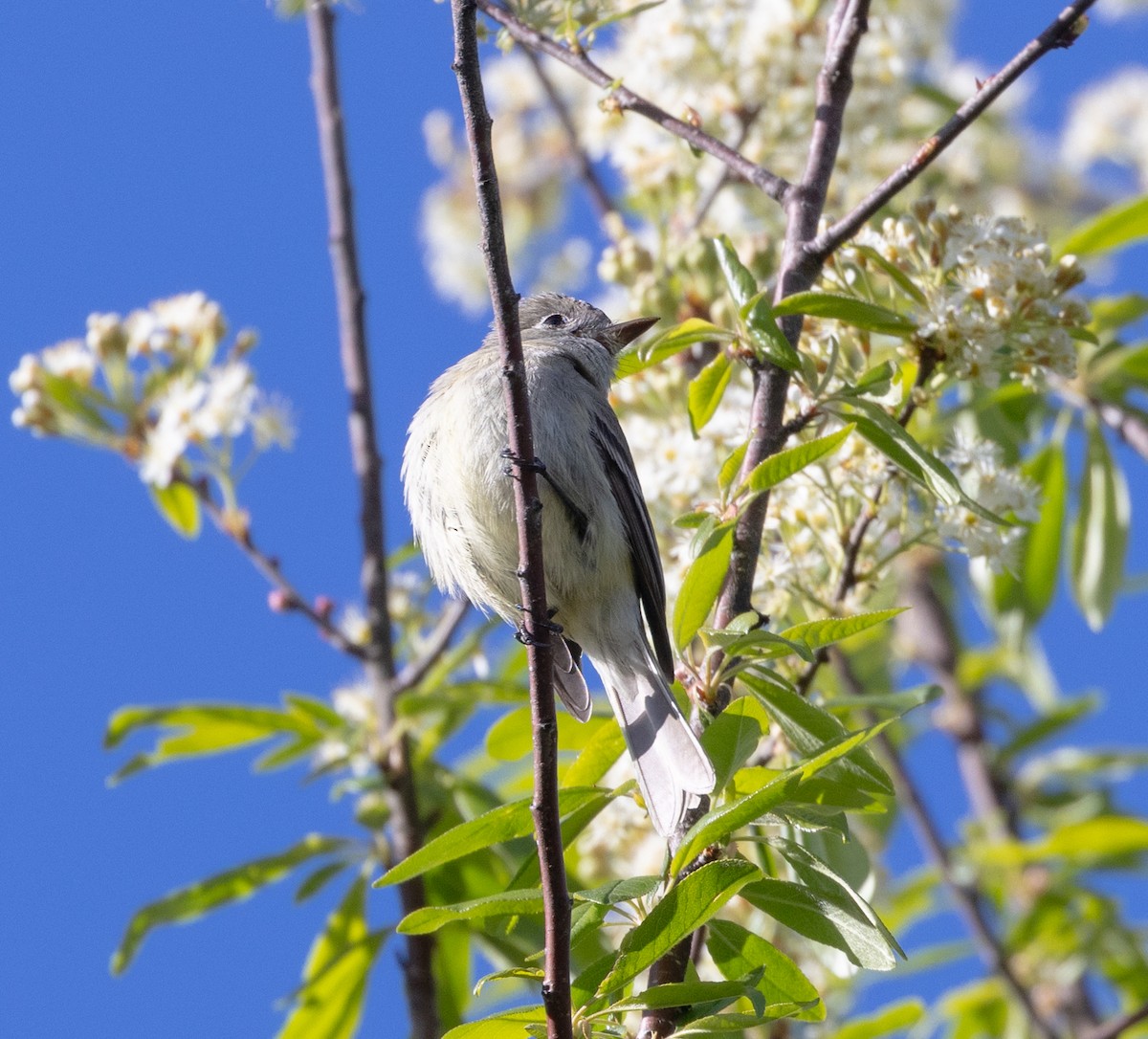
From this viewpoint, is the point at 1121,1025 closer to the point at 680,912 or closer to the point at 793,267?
the point at 680,912

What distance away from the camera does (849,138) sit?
4.62 m

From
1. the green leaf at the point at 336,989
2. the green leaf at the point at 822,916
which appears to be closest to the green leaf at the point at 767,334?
the green leaf at the point at 822,916

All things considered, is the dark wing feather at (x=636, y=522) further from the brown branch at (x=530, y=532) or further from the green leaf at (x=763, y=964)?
the brown branch at (x=530, y=532)

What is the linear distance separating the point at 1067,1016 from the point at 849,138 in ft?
10.3

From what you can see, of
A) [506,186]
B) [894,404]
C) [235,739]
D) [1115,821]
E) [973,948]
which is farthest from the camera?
[506,186]

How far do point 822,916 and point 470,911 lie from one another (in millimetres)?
569

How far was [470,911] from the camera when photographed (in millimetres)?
2283

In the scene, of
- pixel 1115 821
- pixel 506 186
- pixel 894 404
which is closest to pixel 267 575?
pixel 894 404

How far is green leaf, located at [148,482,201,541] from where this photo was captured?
4363mm

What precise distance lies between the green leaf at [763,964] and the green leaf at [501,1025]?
0.41 meters

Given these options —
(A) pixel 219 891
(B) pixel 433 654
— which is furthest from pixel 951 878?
(A) pixel 219 891

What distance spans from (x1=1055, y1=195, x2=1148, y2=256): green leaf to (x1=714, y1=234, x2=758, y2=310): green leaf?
4.02ft

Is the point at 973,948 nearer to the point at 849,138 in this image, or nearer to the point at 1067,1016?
the point at 1067,1016

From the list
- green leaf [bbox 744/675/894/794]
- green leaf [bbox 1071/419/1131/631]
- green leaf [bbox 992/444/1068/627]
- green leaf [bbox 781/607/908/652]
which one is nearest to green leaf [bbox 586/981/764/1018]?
green leaf [bbox 744/675/894/794]
